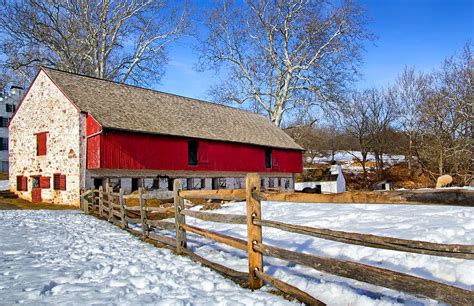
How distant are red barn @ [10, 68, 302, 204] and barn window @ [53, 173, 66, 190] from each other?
0.02 m

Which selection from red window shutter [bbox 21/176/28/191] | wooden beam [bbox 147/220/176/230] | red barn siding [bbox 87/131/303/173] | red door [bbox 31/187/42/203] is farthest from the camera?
red window shutter [bbox 21/176/28/191]

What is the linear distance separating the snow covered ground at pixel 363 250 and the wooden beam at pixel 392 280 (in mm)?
627

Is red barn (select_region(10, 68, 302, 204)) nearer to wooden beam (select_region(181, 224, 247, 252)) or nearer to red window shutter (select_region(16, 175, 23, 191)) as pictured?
red window shutter (select_region(16, 175, 23, 191))

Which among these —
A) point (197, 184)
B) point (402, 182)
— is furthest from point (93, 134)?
point (402, 182)

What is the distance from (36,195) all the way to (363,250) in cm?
2029

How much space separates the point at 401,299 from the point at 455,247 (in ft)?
5.50

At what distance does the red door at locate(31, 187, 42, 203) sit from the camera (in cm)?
2052

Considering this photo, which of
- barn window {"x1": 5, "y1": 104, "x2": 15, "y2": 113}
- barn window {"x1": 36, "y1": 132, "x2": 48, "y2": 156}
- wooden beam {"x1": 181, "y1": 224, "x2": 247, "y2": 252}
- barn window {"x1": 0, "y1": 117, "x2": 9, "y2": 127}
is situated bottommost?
wooden beam {"x1": 181, "y1": 224, "x2": 247, "y2": 252}

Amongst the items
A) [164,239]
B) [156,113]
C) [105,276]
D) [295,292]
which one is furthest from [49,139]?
[295,292]

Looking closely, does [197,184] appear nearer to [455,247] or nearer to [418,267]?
[418,267]

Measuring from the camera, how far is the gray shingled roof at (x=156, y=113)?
19.3 m

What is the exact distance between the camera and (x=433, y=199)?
3043mm

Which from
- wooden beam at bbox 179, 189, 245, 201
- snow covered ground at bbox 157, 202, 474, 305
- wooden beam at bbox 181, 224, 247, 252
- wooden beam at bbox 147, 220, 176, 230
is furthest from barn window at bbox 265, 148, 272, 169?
wooden beam at bbox 181, 224, 247, 252

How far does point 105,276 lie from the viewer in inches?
209
